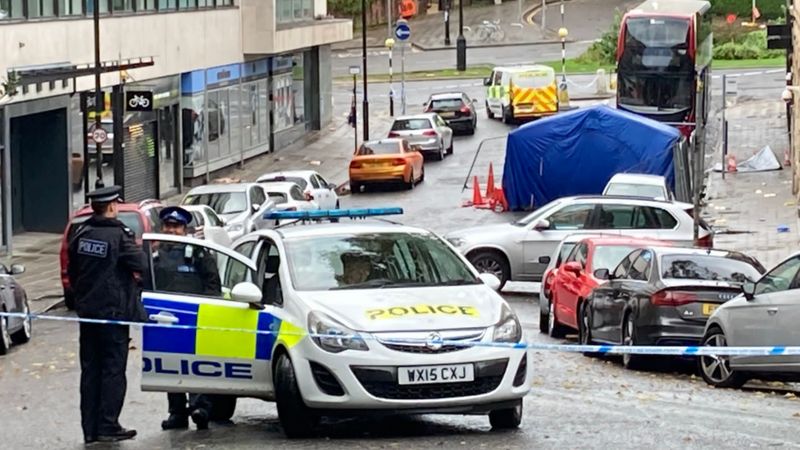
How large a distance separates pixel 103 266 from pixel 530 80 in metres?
47.2

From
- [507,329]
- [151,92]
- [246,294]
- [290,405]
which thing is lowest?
[290,405]

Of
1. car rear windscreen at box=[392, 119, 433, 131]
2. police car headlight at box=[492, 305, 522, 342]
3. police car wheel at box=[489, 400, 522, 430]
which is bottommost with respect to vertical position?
car rear windscreen at box=[392, 119, 433, 131]

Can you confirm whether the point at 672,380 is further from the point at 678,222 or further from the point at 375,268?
the point at 678,222

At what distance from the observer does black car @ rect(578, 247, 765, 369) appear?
16748mm

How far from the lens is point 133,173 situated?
42031 millimetres

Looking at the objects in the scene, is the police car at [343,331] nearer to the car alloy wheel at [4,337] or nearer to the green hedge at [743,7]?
the car alloy wheel at [4,337]

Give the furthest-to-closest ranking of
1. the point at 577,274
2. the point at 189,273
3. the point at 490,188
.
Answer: the point at 490,188 < the point at 577,274 < the point at 189,273

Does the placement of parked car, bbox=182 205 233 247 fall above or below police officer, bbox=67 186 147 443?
below

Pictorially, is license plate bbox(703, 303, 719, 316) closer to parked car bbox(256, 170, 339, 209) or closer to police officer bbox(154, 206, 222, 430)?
police officer bbox(154, 206, 222, 430)

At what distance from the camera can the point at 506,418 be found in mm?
11602

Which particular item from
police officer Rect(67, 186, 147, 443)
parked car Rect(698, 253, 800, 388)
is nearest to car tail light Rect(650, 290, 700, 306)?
parked car Rect(698, 253, 800, 388)

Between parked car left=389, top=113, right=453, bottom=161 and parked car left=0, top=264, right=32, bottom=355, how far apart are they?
28.3m

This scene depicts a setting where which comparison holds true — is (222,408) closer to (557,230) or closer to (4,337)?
(4,337)

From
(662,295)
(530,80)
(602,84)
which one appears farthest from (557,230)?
(602,84)
